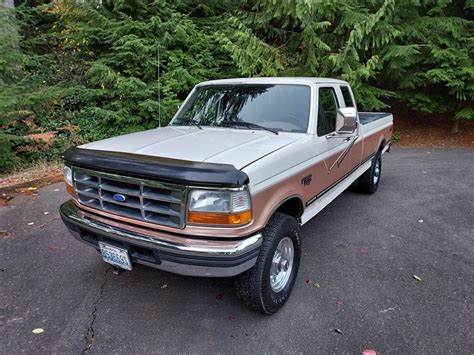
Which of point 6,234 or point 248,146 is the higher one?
point 248,146

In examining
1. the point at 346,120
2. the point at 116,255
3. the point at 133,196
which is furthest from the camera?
the point at 346,120

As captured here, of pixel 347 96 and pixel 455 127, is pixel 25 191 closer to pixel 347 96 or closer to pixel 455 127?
pixel 347 96

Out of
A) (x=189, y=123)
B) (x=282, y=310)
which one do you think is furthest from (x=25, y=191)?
(x=282, y=310)

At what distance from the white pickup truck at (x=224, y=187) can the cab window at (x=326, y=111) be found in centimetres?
2

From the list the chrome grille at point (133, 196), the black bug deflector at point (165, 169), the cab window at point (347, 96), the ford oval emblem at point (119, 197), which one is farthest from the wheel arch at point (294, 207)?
the cab window at point (347, 96)

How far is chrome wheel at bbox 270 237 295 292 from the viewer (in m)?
2.96

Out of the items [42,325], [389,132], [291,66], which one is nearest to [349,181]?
[389,132]

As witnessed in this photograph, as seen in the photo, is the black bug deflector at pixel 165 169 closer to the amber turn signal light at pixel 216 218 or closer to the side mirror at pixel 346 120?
the amber turn signal light at pixel 216 218

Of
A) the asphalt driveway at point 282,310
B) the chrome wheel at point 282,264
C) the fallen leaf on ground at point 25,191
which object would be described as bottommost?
the fallen leaf on ground at point 25,191

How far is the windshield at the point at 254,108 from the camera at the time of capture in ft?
11.8

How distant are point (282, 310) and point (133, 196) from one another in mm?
1558

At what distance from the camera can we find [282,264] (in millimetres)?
3105

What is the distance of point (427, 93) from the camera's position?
1041 cm

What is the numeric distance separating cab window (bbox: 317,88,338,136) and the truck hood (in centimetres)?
46
